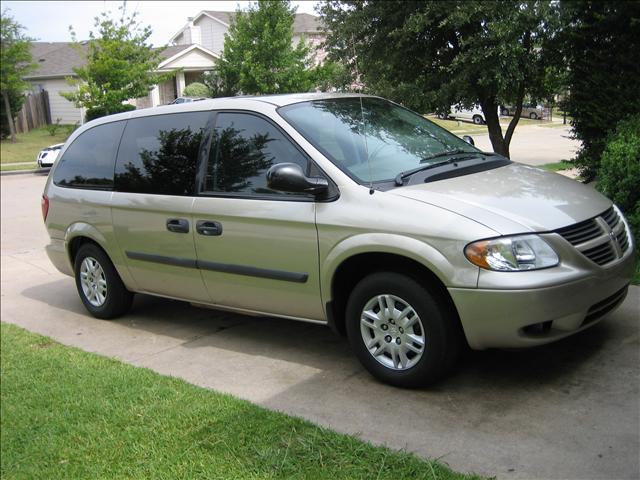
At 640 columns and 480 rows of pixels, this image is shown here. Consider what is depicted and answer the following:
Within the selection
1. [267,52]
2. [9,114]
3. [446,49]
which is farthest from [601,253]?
[9,114]

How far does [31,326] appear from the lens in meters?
6.58

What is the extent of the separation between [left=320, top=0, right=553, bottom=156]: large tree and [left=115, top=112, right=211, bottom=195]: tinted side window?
3097 millimetres

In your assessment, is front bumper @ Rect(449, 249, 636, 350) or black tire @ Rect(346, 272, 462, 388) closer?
front bumper @ Rect(449, 249, 636, 350)

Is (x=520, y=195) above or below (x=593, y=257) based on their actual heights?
above

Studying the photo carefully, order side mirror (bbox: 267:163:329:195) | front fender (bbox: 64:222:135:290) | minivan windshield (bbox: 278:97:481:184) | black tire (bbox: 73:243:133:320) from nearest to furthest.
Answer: side mirror (bbox: 267:163:329:195), minivan windshield (bbox: 278:97:481:184), front fender (bbox: 64:222:135:290), black tire (bbox: 73:243:133:320)

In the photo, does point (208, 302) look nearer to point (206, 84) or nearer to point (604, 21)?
point (604, 21)

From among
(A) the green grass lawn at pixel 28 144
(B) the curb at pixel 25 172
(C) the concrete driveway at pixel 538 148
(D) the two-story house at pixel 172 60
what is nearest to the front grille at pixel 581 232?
(C) the concrete driveway at pixel 538 148

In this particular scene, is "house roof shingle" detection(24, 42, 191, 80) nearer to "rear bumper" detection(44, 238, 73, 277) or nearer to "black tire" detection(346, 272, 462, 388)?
"rear bumper" detection(44, 238, 73, 277)

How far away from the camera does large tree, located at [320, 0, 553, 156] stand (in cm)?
870

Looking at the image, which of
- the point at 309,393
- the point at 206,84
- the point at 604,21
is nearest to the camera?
the point at 309,393

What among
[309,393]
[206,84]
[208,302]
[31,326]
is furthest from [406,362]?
[206,84]

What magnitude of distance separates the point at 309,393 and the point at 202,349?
1.38 metres

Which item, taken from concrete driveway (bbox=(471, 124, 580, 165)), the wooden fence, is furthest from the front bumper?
the wooden fence

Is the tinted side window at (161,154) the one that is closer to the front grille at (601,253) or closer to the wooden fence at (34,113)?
the front grille at (601,253)
